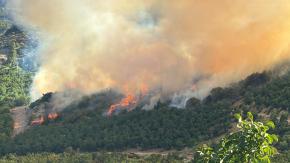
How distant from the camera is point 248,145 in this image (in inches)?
977

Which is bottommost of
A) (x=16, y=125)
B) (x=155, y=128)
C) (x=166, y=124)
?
(x=155, y=128)

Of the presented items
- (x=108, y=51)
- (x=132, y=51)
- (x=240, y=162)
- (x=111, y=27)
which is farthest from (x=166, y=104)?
(x=240, y=162)

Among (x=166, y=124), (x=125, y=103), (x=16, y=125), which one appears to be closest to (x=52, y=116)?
(x=16, y=125)

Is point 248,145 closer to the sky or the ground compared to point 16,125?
closer to the ground

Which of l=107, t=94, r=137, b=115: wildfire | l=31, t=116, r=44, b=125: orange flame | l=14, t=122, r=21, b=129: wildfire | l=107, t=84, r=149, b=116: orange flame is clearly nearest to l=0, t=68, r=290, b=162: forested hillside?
l=107, t=94, r=137, b=115: wildfire

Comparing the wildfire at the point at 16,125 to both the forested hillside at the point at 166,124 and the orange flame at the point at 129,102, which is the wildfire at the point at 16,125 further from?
the orange flame at the point at 129,102

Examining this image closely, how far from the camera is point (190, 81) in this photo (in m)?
153

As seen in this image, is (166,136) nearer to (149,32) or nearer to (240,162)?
(149,32)

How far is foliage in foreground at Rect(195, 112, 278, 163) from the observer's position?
79.5 ft

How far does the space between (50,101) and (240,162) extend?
153669mm

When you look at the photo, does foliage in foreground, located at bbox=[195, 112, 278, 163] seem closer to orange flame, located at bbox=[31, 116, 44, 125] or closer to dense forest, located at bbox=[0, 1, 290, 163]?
dense forest, located at bbox=[0, 1, 290, 163]

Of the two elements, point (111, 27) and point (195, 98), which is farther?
point (111, 27)

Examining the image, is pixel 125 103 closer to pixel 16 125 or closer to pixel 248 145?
pixel 16 125

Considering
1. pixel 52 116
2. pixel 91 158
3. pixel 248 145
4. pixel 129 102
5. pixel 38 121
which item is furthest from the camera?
pixel 38 121
